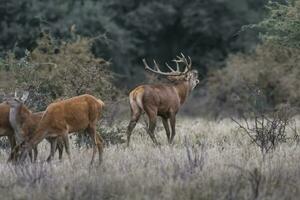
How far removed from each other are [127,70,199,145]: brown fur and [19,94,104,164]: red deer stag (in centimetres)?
210

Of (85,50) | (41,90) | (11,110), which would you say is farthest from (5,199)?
(85,50)

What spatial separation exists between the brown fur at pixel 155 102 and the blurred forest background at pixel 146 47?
888 millimetres

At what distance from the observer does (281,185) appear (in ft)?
32.1

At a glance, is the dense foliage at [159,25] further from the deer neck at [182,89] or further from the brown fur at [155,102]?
the brown fur at [155,102]

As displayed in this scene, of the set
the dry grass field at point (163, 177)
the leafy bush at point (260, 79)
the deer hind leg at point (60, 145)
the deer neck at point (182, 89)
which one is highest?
the dry grass field at point (163, 177)

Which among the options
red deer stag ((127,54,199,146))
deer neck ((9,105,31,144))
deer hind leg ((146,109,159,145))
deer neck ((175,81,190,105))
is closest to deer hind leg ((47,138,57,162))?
deer neck ((9,105,31,144))

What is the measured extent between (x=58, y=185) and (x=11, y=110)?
276 cm

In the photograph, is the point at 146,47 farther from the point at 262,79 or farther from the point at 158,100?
the point at 158,100

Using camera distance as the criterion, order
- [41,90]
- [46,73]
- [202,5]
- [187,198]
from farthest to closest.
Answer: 1. [202,5]
2. [46,73]
3. [41,90]
4. [187,198]

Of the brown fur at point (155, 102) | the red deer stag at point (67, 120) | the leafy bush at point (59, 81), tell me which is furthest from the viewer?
the leafy bush at point (59, 81)

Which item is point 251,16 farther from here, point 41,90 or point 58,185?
point 58,185

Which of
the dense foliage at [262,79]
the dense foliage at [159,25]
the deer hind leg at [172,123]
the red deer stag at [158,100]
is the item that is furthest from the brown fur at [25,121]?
the dense foliage at [159,25]

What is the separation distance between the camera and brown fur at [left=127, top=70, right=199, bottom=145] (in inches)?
603

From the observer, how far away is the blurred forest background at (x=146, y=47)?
16.7 m
